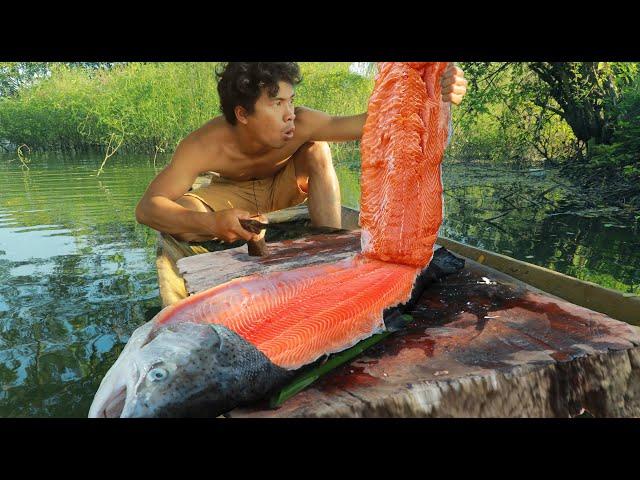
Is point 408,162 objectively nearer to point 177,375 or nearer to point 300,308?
point 300,308

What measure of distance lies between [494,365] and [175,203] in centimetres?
282

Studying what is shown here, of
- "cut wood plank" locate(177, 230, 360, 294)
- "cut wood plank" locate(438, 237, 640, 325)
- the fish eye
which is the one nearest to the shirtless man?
"cut wood plank" locate(177, 230, 360, 294)

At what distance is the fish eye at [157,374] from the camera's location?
4.80ft

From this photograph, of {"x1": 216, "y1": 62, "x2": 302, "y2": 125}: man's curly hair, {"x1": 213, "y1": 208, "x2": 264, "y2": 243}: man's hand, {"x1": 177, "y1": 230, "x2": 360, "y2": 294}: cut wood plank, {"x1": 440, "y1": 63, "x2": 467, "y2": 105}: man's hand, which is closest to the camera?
{"x1": 440, "y1": 63, "x2": 467, "y2": 105}: man's hand

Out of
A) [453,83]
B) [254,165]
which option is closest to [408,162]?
[453,83]

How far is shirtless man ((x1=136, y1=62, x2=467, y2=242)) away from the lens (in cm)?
390

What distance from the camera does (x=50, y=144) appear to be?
2275 cm

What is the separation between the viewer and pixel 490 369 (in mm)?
1749

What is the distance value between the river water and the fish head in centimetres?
168

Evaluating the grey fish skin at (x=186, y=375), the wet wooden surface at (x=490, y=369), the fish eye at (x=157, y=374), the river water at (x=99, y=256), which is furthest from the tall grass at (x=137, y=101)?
the fish eye at (x=157, y=374)

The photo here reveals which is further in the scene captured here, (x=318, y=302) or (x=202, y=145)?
(x=202, y=145)

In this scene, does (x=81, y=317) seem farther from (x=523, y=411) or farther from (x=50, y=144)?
(x=50, y=144)

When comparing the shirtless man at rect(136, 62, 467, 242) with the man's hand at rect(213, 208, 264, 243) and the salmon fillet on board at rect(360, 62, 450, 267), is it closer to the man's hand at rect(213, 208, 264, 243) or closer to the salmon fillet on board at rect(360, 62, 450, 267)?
the man's hand at rect(213, 208, 264, 243)

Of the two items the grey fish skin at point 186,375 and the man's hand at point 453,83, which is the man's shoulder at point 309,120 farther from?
the grey fish skin at point 186,375
